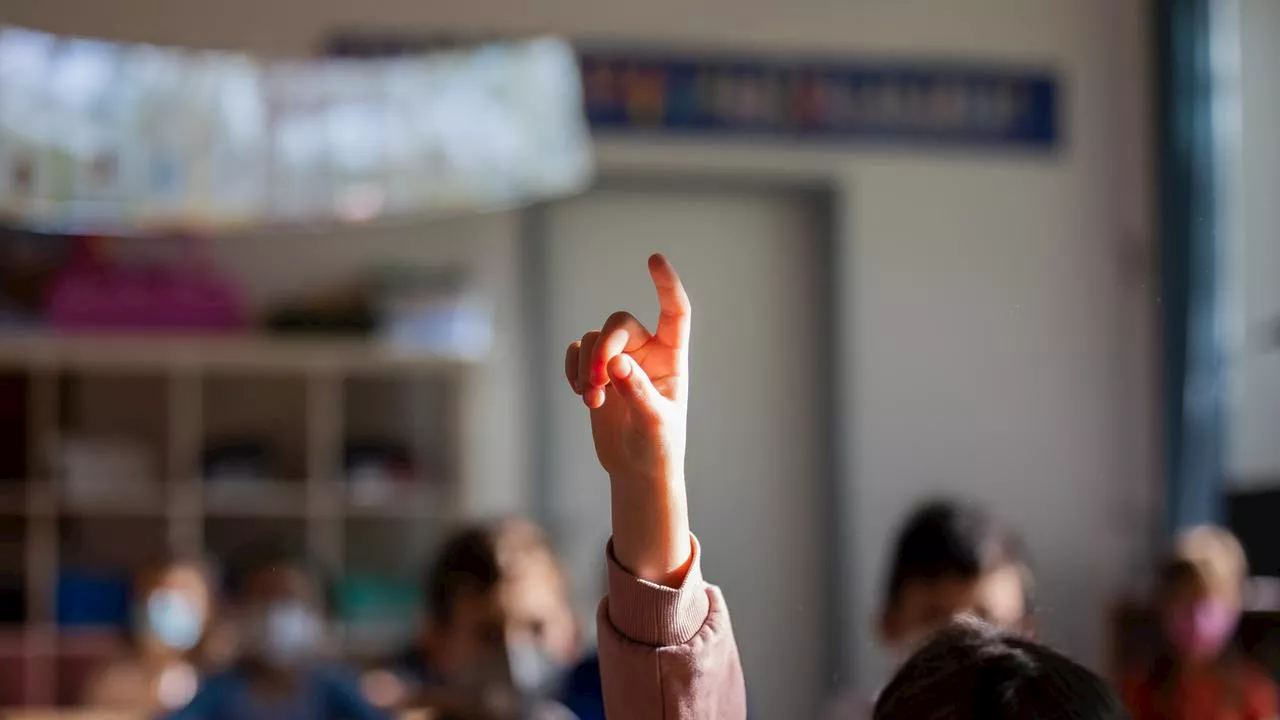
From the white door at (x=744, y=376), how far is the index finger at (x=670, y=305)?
2.76m

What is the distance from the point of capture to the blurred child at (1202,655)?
90.6 inches

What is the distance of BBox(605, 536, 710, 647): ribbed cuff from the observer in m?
0.69

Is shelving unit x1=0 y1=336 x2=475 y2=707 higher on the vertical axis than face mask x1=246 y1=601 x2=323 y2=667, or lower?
higher

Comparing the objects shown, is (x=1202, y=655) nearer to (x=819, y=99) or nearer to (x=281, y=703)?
(x=281, y=703)

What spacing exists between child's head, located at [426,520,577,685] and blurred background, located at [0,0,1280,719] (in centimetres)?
Answer: 123

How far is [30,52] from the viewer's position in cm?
276

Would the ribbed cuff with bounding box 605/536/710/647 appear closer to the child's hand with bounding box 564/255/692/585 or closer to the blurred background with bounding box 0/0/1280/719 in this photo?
the child's hand with bounding box 564/255/692/585

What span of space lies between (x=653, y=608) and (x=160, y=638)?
2440 millimetres

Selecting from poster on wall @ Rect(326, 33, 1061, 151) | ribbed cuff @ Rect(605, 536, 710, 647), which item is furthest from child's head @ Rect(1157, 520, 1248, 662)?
ribbed cuff @ Rect(605, 536, 710, 647)

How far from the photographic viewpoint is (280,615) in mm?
2520

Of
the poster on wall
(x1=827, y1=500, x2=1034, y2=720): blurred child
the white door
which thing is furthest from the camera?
the poster on wall

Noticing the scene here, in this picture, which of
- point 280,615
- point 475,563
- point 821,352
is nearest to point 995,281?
point 821,352

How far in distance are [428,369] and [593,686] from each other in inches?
69.2

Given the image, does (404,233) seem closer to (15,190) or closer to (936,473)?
(15,190)
